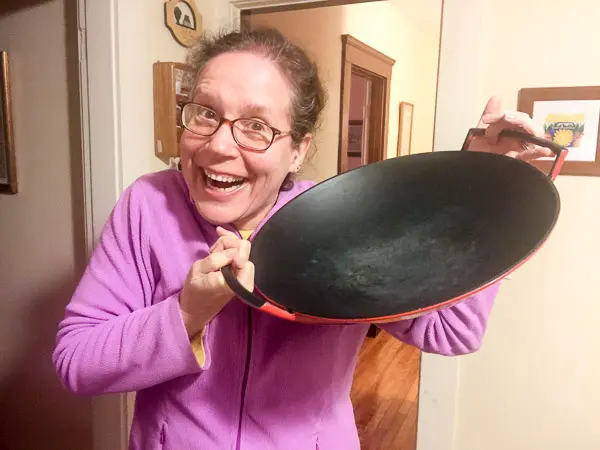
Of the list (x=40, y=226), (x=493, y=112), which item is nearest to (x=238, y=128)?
(x=493, y=112)

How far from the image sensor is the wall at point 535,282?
4.17 ft

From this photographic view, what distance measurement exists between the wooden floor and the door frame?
848 millimetres

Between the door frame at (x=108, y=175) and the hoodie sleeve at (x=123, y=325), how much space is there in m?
0.67

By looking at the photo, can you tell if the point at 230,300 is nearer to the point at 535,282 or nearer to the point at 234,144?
the point at 234,144

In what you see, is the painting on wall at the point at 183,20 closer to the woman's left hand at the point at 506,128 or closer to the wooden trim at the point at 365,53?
the woman's left hand at the point at 506,128

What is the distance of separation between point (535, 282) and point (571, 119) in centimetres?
45

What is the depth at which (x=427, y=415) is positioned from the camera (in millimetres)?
1481

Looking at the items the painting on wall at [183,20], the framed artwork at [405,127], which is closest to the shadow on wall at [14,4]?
the painting on wall at [183,20]

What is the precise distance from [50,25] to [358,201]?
1.24 m

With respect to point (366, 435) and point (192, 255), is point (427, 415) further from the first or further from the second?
point (192, 255)

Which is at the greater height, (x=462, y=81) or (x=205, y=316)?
(x=462, y=81)

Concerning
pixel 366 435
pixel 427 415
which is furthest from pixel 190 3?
pixel 366 435

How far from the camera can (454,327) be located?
27.5 inches

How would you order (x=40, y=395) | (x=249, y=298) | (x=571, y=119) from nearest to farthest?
(x=249, y=298) → (x=571, y=119) → (x=40, y=395)
